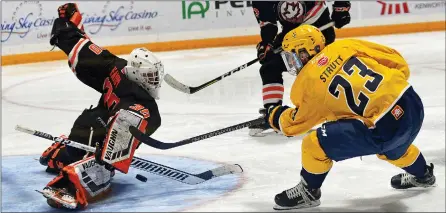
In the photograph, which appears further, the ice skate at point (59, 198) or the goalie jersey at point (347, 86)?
the ice skate at point (59, 198)

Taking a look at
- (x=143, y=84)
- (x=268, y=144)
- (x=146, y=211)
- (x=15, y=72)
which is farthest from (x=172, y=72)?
(x=146, y=211)

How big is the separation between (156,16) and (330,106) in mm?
4265

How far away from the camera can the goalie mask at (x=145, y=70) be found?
2.92 m

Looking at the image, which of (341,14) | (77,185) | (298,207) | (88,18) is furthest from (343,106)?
(88,18)

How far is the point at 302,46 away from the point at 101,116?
2.92 ft

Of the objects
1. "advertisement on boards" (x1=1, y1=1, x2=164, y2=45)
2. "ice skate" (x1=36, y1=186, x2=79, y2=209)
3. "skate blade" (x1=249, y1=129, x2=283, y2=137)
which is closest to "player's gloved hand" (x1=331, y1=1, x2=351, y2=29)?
"skate blade" (x1=249, y1=129, x2=283, y2=137)

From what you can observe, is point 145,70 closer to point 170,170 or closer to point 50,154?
point 170,170

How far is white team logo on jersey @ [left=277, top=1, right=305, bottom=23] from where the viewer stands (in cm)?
388

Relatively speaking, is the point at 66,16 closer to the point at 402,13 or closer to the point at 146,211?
the point at 146,211

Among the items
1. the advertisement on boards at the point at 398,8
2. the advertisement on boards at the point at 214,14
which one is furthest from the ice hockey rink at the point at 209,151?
the advertisement on boards at the point at 398,8

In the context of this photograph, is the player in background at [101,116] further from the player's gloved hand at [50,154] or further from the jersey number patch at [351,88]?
the jersey number patch at [351,88]

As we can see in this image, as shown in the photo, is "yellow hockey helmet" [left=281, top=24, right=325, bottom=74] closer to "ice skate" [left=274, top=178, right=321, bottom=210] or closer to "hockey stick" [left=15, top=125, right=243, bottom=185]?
"ice skate" [left=274, top=178, right=321, bottom=210]

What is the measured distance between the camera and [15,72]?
582 centimetres

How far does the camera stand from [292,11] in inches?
153
